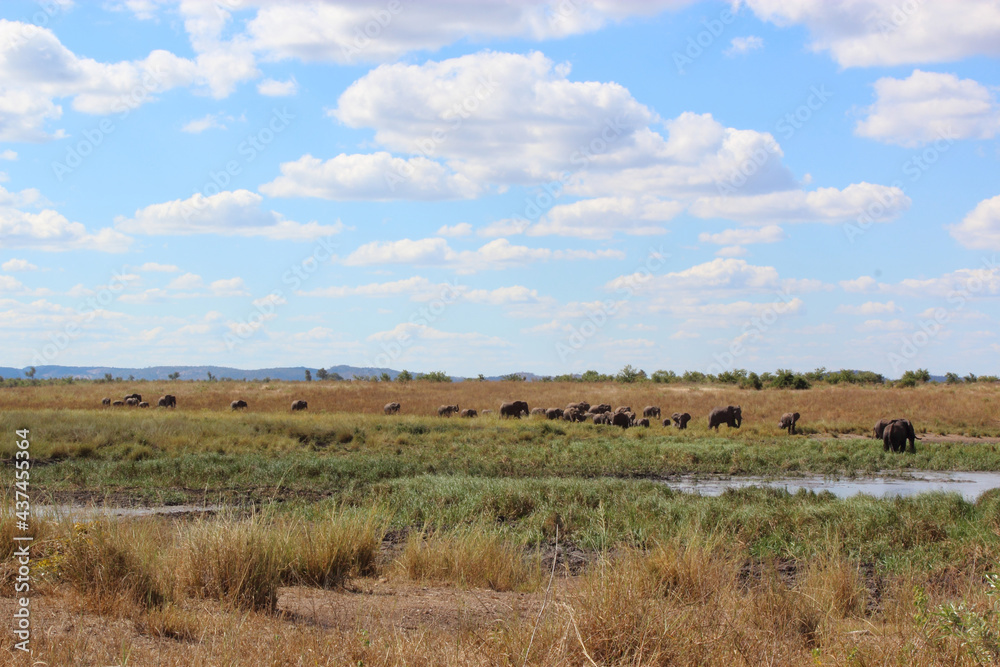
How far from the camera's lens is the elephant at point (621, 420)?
35.9 metres

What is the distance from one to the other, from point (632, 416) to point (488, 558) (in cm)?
2881

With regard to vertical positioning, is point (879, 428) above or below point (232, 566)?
below

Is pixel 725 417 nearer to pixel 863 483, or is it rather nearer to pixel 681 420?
pixel 681 420

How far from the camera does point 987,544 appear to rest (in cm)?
1102

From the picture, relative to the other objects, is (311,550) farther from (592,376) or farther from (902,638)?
(592,376)

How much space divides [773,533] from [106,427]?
74.9 ft

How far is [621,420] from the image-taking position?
3600 centimetres

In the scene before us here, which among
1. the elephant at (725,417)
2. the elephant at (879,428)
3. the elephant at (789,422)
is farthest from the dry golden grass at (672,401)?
the elephant at (879,428)

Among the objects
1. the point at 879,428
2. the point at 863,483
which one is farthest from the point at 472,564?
the point at 879,428

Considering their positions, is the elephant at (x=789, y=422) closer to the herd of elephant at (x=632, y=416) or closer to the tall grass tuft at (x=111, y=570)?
the herd of elephant at (x=632, y=416)

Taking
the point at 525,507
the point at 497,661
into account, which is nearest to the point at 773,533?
the point at 525,507

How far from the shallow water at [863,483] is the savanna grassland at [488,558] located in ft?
4.62

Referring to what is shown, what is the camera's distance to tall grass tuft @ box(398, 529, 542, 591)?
9289 mm

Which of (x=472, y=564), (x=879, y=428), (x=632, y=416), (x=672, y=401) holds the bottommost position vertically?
(x=472, y=564)
